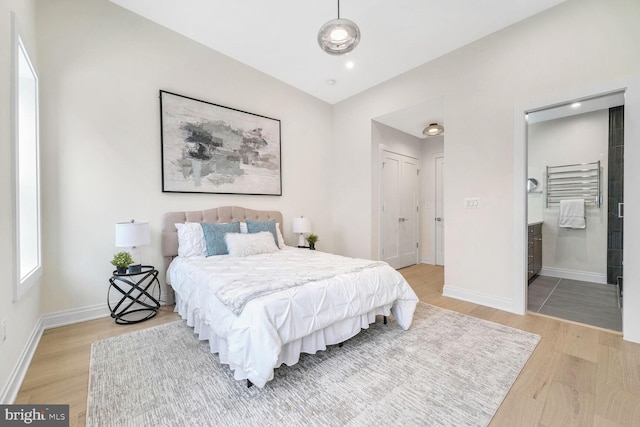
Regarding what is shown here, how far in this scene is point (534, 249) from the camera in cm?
406

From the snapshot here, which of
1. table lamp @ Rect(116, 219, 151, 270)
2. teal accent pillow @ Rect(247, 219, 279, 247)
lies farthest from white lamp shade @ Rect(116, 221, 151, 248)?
teal accent pillow @ Rect(247, 219, 279, 247)

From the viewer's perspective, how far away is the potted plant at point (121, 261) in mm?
2676

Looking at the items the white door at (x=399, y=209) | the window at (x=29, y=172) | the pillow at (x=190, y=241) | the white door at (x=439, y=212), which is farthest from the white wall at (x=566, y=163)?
the window at (x=29, y=172)

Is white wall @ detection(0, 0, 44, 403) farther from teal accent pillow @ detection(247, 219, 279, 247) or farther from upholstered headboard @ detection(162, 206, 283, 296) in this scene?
teal accent pillow @ detection(247, 219, 279, 247)

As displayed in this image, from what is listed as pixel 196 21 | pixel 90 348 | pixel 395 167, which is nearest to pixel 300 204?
pixel 395 167

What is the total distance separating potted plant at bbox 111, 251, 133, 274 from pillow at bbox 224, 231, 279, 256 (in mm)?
984

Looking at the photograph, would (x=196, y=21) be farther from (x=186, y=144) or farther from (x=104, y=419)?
(x=104, y=419)

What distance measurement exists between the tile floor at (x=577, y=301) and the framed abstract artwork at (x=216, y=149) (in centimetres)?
382

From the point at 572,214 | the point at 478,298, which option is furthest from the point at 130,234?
the point at 572,214

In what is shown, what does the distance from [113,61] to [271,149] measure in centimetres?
208

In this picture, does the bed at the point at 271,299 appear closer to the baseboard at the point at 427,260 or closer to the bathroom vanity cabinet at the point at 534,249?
the bathroom vanity cabinet at the point at 534,249

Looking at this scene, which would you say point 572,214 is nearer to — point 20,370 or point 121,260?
point 121,260

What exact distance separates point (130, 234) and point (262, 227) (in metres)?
1.48

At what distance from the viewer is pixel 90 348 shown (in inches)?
87.0
